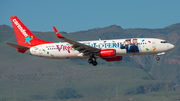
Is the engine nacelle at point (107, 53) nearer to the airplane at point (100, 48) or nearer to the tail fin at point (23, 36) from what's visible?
the airplane at point (100, 48)

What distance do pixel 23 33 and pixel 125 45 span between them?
27.1 meters

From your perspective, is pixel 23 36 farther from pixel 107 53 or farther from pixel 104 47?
pixel 107 53

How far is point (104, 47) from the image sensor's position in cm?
6931

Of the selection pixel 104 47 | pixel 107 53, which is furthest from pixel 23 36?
pixel 107 53

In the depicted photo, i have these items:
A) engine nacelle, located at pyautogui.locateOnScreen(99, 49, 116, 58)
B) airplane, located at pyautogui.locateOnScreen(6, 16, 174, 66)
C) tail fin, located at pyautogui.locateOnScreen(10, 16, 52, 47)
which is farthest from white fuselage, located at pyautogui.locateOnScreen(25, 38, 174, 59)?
tail fin, located at pyautogui.locateOnScreen(10, 16, 52, 47)

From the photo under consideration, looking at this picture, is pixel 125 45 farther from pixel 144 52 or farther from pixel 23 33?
pixel 23 33

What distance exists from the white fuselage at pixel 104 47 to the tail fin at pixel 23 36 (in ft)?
6.83

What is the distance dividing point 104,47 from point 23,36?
22.0m

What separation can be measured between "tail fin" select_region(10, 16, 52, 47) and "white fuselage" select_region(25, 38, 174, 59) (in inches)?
81.9

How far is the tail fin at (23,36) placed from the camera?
7656 cm

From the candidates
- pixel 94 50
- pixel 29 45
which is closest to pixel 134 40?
pixel 94 50

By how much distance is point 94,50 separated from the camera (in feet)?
227

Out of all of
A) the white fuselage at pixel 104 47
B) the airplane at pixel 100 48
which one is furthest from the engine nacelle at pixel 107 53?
the white fuselage at pixel 104 47

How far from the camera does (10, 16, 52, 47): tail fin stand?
76.6m
